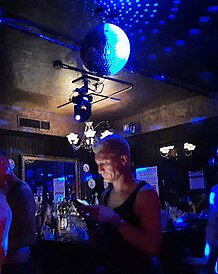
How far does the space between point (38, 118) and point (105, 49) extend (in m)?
4.87

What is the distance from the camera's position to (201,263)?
7.41ft

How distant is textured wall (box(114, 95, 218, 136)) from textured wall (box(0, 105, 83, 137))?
1.22 m

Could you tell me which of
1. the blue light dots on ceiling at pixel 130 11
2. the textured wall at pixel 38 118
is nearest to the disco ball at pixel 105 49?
the blue light dots on ceiling at pixel 130 11

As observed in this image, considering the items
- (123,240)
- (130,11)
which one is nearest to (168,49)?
(130,11)

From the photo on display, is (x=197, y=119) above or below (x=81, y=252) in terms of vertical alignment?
above

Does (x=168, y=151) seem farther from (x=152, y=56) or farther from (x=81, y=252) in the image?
(x=81, y=252)

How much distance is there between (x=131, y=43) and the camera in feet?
12.0

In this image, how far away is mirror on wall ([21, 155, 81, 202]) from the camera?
6.59m

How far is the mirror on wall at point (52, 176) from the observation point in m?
6.59

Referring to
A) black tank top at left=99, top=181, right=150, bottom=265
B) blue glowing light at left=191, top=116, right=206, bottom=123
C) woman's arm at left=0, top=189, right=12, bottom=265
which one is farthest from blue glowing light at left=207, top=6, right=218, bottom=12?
blue glowing light at left=191, top=116, right=206, bottom=123

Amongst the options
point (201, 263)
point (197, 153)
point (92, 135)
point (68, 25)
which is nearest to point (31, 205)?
point (201, 263)

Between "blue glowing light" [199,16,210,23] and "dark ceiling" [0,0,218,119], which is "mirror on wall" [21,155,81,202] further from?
"blue glowing light" [199,16,210,23]

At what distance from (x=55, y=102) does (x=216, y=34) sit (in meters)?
3.38

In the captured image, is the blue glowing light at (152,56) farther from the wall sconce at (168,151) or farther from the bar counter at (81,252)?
the wall sconce at (168,151)
